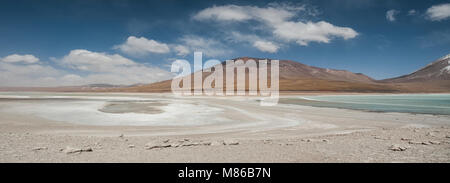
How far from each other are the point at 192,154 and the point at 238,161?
1706mm

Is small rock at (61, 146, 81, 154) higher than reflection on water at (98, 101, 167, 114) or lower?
higher

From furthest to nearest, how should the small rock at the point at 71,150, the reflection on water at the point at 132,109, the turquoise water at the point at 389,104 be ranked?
the turquoise water at the point at 389,104
the reflection on water at the point at 132,109
the small rock at the point at 71,150

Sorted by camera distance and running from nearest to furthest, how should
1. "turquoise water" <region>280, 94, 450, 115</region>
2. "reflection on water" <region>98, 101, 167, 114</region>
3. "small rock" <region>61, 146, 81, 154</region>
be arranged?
"small rock" <region>61, 146, 81, 154</region> → "reflection on water" <region>98, 101, 167, 114</region> → "turquoise water" <region>280, 94, 450, 115</region>

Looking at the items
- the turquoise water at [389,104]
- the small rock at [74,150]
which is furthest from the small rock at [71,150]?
the turquoise water at [389,104]

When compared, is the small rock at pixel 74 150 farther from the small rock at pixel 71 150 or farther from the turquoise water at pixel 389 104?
the turquoise water at pixel 389 104

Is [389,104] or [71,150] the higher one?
[71,150]

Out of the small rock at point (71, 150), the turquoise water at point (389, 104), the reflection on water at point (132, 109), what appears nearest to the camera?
the small rock at point (71, 150)

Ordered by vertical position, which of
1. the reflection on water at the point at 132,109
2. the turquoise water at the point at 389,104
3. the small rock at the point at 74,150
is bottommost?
the turquoise water at the point at 389,104

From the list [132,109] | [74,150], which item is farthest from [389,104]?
[74,150]

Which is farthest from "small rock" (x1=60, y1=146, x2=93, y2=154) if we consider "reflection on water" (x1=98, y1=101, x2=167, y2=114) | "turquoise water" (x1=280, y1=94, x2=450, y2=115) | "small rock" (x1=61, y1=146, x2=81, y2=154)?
"turquoise water" (x1=280, y1=94, x2=450, y2=115)

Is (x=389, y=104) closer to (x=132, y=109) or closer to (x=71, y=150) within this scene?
(x=132, y=109)

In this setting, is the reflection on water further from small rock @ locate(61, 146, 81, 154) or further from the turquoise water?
the turquoise water
